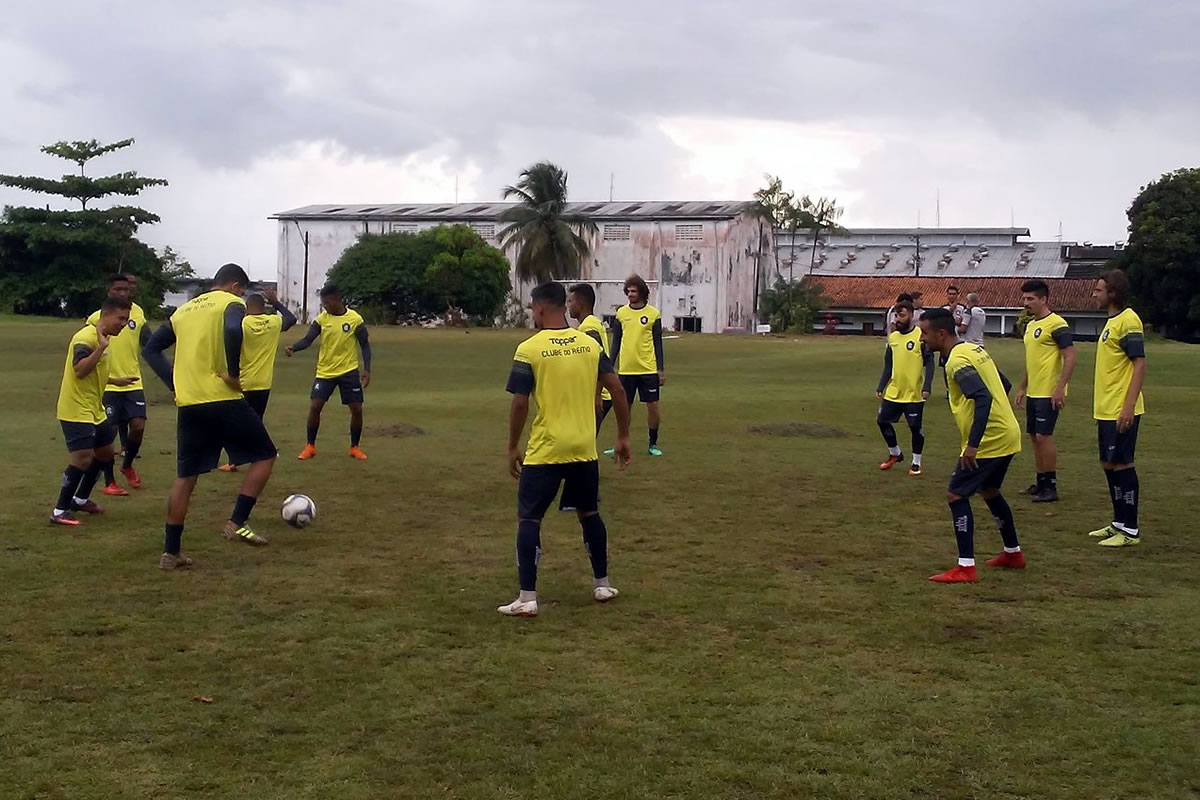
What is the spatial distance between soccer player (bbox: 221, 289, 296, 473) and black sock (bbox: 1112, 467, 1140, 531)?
8295 millimetres

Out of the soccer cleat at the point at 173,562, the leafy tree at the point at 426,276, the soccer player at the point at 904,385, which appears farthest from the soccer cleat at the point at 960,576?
the leafy tree at the point at 426,276

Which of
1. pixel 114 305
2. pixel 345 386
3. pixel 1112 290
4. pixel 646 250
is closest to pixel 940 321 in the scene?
pixel 1112 290

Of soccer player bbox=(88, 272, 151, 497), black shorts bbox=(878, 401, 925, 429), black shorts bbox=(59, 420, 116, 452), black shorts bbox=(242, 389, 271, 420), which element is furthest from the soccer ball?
black shorts bbox=(878, 401, 925, 429)

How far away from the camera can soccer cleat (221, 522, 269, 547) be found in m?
9.51

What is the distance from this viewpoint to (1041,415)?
11531mm

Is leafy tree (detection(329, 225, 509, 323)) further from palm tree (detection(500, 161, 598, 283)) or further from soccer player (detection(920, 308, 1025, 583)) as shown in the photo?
soccer player (detection(920, 308, 1025, 583))

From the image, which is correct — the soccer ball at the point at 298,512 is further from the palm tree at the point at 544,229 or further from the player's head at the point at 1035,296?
the palm tree at the point at 544,229

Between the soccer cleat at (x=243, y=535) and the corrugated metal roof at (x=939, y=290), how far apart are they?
68357 mm

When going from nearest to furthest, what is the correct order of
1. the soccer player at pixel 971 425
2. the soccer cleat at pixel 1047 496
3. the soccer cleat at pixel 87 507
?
the soccer player at pixel 971 425, the soccer cleat at pixel 87 507, the soccer cleat at pixel 1047 496

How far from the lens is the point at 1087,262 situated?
88.4 m

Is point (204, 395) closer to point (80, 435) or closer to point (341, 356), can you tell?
point (80, 435)

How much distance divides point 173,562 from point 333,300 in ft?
19.7

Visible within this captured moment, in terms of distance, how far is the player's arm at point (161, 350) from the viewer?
9227 millimetres

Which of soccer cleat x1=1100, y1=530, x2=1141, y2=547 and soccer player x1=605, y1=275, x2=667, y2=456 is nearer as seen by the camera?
soccer cleat x1=1100, y1=530, x2=1141, y2=547
